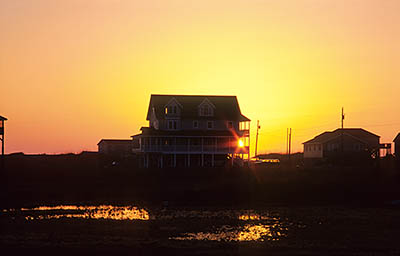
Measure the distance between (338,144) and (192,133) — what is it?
3292 centimetres

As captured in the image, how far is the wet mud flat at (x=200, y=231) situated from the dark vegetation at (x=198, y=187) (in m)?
5.76

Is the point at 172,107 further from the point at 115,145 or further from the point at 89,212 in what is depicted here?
the point at 89,212

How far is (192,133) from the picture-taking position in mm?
83500

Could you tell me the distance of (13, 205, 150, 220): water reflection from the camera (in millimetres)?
37719

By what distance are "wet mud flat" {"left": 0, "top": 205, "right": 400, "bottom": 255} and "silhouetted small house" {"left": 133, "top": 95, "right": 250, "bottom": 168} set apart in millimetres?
38976

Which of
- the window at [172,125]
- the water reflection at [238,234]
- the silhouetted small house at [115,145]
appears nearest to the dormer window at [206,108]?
the window at [172,125]

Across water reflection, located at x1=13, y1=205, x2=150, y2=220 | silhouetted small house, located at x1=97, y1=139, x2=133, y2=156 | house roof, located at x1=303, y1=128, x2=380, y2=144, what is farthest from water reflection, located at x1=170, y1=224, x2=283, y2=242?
silhouetted small house, located at x1=97, y1=139, x2=133, y2=156

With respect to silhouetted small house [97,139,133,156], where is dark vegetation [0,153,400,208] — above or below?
below

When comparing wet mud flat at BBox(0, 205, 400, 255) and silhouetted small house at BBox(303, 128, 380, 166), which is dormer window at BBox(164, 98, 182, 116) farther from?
wet mud flat at BBox(0, 205, 400, 255)

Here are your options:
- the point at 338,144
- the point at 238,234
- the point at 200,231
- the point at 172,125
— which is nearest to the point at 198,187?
the point at 200,231

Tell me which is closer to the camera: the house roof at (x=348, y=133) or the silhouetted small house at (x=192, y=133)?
the silhouetted small house at (x=192, y=133)

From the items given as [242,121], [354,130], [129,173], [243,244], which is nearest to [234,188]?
[129,173]

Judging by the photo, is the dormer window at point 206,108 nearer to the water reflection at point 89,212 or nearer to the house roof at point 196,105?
the house roof at point 196,105

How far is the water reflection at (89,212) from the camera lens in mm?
37719
